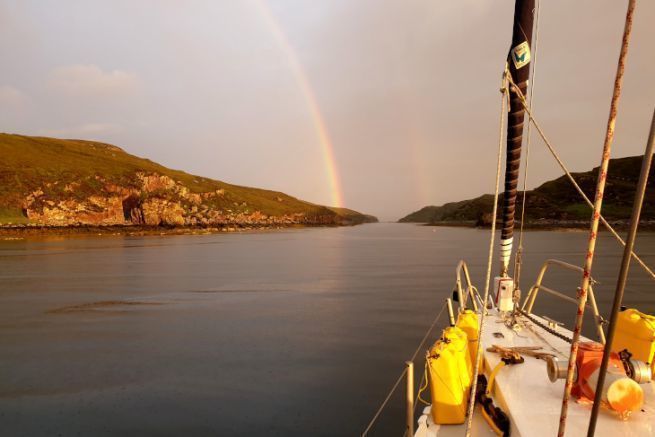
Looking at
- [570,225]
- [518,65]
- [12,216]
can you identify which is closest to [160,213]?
[12,216]

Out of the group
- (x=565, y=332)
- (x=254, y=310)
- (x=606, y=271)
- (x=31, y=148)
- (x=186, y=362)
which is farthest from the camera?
(x=31, y=148)

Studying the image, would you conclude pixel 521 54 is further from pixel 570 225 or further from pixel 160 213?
pixel 570 225

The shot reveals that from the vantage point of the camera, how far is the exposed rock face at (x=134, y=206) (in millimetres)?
113625

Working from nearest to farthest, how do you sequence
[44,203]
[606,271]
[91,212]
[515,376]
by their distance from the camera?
[515,376] → [606,271] → [44,203] → [91,212]

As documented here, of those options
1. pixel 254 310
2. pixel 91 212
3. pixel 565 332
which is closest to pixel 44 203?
pixel 91 212

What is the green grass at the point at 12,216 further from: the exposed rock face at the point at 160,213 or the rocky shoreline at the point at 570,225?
the rocky shoreline at the point at 570,225

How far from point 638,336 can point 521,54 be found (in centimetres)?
630

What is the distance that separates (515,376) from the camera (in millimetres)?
6047

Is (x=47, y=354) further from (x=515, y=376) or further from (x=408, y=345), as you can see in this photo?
(x=515, y=376)

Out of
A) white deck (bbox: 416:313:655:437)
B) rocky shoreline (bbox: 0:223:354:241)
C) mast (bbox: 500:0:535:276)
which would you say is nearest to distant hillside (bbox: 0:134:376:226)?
rocky shoreline (bbox: 0:223:354:241)

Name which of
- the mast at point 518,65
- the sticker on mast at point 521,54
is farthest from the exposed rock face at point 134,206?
the sticker on mast at point 521,54

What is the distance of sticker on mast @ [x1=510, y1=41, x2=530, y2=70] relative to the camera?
849 cm

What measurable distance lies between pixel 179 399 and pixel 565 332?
35.1 ft

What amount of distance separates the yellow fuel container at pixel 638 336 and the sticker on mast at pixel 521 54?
5.70 m
